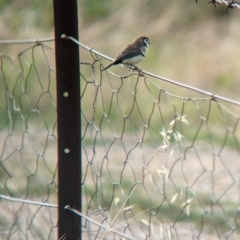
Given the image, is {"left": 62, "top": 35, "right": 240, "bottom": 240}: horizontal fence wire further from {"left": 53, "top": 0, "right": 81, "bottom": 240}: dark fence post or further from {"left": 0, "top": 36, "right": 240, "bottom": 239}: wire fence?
{"left": 53, "top": 0, "right": 81, "bottom": 240}: dark fence post

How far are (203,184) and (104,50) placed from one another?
2536 mm

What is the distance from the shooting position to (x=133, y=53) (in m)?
3.47

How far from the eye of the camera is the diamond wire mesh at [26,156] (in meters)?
2.80

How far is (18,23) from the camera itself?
6.54 metres

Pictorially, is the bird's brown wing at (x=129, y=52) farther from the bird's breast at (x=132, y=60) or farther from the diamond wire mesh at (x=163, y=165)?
the diamond wire mesh at (x=163, y=165)

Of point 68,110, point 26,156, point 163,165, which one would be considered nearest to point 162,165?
point 163,165

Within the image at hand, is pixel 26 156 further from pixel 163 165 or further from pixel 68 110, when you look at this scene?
pixel 68 110

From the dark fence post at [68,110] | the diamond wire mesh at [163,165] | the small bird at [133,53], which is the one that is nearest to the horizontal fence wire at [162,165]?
the diamond wire mesh at [163,165]

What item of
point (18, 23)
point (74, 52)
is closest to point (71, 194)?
point (74, 52)

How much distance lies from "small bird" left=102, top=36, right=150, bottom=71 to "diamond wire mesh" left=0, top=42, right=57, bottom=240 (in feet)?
1.09

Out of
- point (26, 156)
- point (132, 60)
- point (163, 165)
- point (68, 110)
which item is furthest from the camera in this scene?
point (163, 165)

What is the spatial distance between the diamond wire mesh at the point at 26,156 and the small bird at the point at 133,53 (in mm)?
331

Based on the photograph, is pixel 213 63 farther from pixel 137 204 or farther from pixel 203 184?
pixel 137 204

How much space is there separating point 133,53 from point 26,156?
1.44 metres
